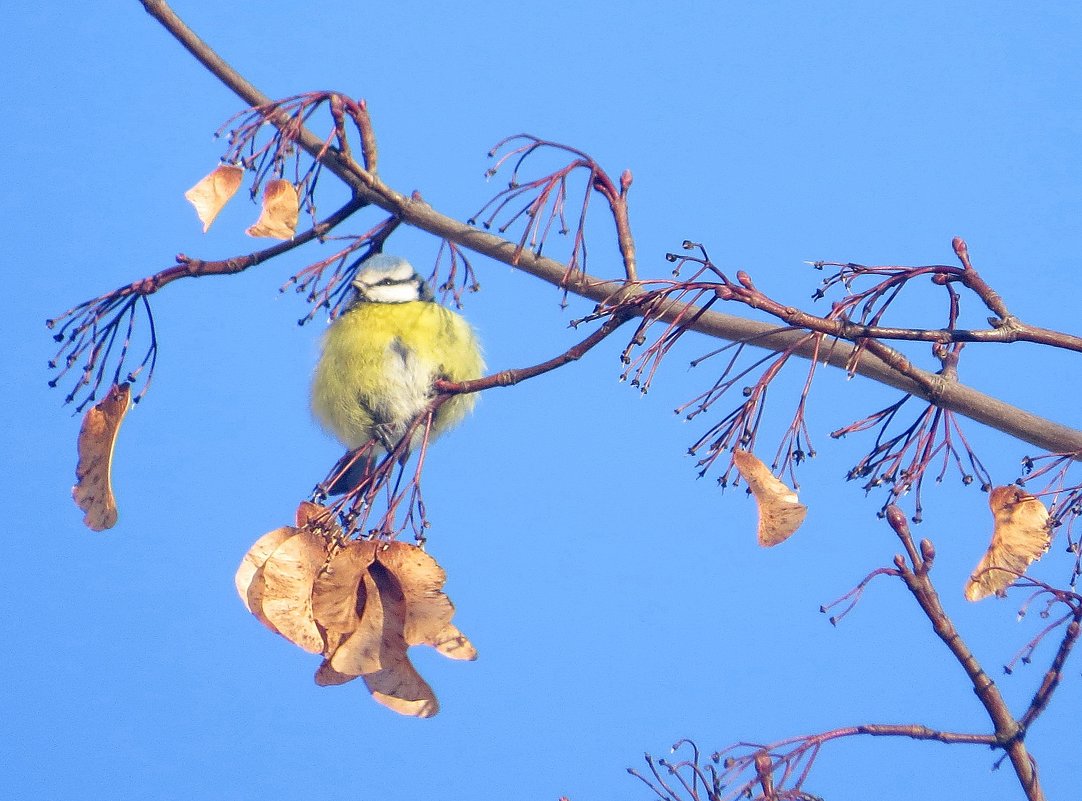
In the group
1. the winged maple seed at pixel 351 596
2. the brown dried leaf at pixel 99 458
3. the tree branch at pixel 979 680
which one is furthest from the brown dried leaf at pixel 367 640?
the tree branch at pixel 979 680

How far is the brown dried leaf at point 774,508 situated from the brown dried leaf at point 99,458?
0.71 meters

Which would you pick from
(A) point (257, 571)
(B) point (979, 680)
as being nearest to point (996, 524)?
(B) point (979, 680)

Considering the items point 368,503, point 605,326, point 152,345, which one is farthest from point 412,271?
point 605,326

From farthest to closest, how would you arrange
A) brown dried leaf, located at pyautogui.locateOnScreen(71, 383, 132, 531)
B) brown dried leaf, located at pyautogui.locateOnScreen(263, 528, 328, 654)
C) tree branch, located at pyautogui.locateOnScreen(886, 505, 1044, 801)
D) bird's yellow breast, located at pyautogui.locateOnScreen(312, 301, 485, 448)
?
bird's yellow breast, located at pyautogui.locateOnScreen(312, 301, 485, 448), brown dried leaf, located at pyautogui.locateOnScreen(71, 383, 132, 531), brown dried leaf, located at pyautogui.locateOnScreen(263, 528, 328, 654), tree branch, located at pyautogui.locateOnScreen(886, 505, 1044, 801)

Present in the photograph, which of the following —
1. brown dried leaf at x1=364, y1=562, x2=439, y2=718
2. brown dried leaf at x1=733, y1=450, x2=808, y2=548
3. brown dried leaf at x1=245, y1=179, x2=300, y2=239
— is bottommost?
brown dried leaf at x1=364, y1=562, x2=439, y2=718

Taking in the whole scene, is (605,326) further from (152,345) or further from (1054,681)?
(152,345)

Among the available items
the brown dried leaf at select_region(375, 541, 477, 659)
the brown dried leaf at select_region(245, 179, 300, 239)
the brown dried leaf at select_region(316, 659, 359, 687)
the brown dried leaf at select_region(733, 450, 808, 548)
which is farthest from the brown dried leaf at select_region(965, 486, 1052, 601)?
the brown dried leaf at select_region(245, 179, 300, 239)

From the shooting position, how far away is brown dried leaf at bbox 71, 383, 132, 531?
1.30m

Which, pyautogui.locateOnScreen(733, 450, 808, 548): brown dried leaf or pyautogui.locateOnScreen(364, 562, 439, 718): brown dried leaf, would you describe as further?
pyautogui.locateOnScreen(364, 562, 439, 718): brown dried leaf

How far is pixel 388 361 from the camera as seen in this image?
192 centimetres

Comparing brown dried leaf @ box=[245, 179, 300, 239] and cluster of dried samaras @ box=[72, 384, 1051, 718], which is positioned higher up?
brown dried leaf @ box=[245, 179, 300, 239]

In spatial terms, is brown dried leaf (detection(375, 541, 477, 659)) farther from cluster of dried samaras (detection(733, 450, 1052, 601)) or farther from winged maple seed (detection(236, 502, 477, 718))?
cluster of dried samaras (detection(733, 450, 1052, 601))

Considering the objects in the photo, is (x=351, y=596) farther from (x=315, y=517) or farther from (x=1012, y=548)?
(x=1012, y=548)

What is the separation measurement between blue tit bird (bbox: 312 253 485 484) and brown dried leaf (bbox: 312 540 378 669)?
63 cm
